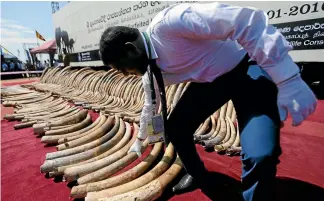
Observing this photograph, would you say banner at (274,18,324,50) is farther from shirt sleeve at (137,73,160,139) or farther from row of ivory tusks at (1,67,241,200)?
shirt sleeve at (137,73,160,139)

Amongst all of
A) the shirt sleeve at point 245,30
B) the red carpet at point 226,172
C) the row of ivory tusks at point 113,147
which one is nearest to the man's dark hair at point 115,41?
the shirt sleeve at point 245,30

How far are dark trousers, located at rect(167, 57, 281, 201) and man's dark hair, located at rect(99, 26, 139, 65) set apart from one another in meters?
0.70

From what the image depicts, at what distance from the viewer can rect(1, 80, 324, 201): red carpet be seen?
87.9 inches

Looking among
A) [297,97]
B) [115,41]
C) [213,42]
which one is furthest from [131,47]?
[297,97]

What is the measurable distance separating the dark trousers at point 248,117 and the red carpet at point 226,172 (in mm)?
608

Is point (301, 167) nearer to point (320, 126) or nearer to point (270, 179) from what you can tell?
point (270, 179)

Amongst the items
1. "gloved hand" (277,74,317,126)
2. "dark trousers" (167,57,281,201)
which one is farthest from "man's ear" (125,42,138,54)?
"gloved hand" (277,74,317,126)

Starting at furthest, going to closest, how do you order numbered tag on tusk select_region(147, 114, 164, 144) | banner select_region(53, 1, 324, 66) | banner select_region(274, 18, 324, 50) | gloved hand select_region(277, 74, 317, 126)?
1. banner select_region(53, 1, 324, 66)
2. banner select_region(274, 18, 324, 50)
3. numbered tag on tusk select_region(147, 114, 164, 144)
4. gloved hand select_region(277, 74, 317, 126)

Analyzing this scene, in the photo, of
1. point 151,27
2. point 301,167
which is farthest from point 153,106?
point 301,167

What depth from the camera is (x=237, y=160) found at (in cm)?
283

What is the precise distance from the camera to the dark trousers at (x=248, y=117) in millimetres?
1519

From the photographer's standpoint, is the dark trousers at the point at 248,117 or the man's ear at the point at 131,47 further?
the man's ear at the point at 131,47

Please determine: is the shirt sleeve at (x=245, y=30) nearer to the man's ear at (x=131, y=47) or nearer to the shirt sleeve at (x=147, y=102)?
the man's ear at (x=131, y=47)

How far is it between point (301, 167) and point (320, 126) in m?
1.66
